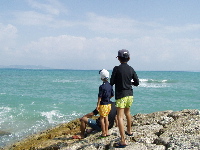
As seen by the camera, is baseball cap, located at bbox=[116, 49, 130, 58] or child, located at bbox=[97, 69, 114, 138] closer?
baseball cap, located at bbox=[116, 49, 130, 58]

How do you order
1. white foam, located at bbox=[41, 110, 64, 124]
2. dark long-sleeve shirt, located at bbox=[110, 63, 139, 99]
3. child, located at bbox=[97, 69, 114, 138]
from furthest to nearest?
white foam, located at bbox=[41, 110, 64, 124], child, located at bbox=[97, 69, 114, 138], dark long-sleeve shirt, located at bbox=[110, 63, 139, 99]

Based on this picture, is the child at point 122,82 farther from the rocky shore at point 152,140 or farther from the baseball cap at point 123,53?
the rocky shore at point 152,140

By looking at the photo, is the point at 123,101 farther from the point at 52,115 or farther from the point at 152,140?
the point at 52,115

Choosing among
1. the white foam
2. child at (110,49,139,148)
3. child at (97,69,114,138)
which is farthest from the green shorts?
the white foam

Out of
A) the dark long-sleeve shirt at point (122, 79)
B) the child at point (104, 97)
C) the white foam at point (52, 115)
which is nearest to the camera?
the dark long-sleeve shirt at point (122, 79)

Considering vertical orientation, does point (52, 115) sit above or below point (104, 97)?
below

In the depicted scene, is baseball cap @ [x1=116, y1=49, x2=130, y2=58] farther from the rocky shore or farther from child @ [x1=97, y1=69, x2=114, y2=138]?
the rocky shore

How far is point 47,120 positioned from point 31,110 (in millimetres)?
3264

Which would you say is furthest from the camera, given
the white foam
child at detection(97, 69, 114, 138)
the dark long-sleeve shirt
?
the white foam

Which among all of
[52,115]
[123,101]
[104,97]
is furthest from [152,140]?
[52,115]

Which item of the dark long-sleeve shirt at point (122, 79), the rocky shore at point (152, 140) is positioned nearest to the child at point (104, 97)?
the rocky shore at point (152, 140)

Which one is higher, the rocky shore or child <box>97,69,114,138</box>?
child <box>97,69,114,138</box>

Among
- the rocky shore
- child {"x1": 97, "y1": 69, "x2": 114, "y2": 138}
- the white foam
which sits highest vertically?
child {"x1": 97, "y1": 69, "x2": 114, "y2": 138}

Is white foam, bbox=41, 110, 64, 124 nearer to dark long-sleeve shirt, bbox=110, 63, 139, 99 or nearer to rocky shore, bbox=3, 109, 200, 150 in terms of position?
rocky shore, bbox=3, 109, 200, 150
